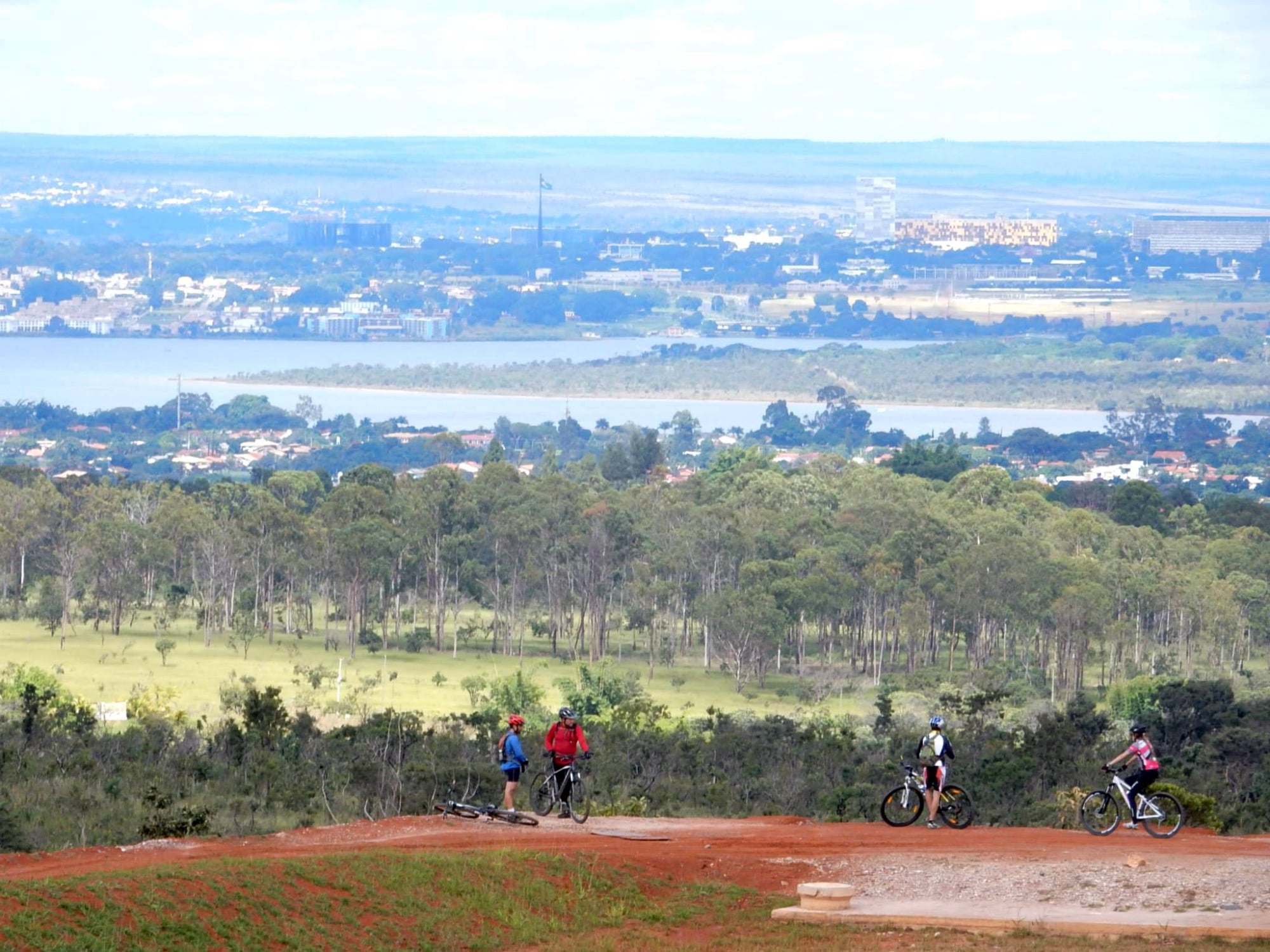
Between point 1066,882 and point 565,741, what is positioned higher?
point 565,741

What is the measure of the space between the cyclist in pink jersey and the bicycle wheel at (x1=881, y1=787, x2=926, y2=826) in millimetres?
2287

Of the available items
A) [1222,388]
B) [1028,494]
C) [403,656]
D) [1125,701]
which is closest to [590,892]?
[1125,701]

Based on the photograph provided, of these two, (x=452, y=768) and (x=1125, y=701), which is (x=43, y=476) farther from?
(x=452, y=768)

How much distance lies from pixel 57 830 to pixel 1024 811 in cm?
1321

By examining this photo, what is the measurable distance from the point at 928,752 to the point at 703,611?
32833mm

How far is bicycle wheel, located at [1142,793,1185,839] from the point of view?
77.7 ft

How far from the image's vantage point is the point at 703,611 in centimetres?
5684

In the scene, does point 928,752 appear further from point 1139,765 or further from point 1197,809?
point 1197,809

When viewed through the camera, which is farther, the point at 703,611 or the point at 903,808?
the point at 703,611

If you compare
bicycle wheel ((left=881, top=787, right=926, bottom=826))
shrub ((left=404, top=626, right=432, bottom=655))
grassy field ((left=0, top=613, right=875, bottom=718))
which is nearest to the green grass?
bicycle wheel ((left=881, top=787, right=926, bottom=826))

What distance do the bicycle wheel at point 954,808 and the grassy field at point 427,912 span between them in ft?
13.2

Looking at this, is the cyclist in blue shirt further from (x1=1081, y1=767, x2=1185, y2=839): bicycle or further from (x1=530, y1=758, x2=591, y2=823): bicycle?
(x1=1081, y1=767, x2=1185, y2=839): bicycle

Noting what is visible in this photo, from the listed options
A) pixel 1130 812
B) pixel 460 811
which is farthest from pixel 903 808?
pixel 460 811

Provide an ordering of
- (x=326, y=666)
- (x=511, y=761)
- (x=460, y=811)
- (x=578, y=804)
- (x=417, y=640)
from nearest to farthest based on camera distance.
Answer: (x=460, y=811)
(x=511, y=761)
(x=578, y=804)
(x=326, y=666)
(x=417, y=640)
